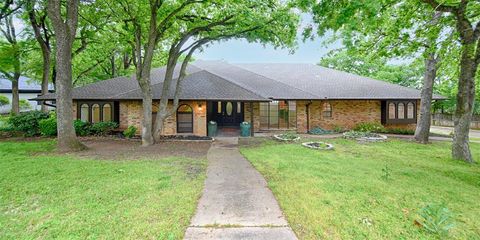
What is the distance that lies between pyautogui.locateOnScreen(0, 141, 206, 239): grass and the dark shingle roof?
7.06 metres

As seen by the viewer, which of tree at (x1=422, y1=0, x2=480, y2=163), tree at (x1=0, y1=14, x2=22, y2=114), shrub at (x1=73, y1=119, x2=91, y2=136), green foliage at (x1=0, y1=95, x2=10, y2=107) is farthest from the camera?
green foliage at (x1=0, y1=95, x2=10, y2=107)

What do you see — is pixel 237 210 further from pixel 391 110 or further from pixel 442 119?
pixel 442 119

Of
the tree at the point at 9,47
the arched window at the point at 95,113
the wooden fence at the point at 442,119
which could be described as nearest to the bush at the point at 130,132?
the arched window at the point at 95,113

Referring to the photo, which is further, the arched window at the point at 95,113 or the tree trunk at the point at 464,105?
the arched window at the point at 95,113

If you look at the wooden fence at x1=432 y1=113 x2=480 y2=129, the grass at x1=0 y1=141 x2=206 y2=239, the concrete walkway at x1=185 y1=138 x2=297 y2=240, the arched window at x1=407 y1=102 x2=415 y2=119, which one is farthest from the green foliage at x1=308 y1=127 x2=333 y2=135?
the wooden fence at x1=432 y1=113 x2=480 y2=129

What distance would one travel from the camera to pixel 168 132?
14.2 metres

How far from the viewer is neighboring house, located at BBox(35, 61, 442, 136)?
14.0 metres

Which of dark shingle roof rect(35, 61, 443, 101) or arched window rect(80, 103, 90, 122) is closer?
dark shingle roof rect(35, 61, 443, 101)

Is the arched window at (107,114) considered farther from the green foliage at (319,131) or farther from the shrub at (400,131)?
the shrub at (400,131)

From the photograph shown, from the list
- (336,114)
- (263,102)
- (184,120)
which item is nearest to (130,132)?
(184,120)

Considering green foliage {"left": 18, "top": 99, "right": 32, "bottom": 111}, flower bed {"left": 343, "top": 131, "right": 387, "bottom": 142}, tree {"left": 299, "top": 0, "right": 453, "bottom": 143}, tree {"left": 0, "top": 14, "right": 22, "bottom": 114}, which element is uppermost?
tree {"left": 0, "top": 14, "right": 22, "bottom": 114}

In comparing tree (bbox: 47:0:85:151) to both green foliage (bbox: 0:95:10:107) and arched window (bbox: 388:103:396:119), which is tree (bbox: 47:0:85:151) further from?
green foliage (bbox: 0:95:10:107)

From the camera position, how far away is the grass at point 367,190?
3.55 metres

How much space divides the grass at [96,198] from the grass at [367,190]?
209 centimetres
